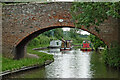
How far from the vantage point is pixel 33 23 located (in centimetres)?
1288

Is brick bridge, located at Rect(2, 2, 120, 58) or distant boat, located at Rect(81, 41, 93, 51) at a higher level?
brick bridge, located at Rect(2, 2, 120, 58)

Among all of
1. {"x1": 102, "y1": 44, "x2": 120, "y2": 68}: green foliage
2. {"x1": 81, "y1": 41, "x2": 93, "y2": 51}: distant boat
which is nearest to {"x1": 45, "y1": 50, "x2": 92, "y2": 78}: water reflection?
{"x1": 102, "y1": 44, "x2": 120, "y2": 68}: green foliage

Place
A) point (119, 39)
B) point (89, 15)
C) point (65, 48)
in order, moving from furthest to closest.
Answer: point (65, 48), point (119, 39), point (89, 15)

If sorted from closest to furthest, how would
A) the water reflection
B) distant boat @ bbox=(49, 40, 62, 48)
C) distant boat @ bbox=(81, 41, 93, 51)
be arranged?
the water reflection
distant boat @ bbox=(81, 41, 93, 51)
distant boat @ bbox=(49, 40, 62, 48)

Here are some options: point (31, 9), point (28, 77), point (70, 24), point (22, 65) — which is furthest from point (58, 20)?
point (28, 77)

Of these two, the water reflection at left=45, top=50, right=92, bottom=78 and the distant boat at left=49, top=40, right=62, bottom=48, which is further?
the distant boat at left=49, top=40, right=62, bottom=48

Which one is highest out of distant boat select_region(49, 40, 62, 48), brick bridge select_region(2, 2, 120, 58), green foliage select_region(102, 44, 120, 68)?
brick bridge select_region(2, 2, 120, 58)

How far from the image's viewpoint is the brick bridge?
12047 mm

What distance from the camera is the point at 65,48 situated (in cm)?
3238

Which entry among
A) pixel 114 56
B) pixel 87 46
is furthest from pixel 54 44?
pixel 114 56

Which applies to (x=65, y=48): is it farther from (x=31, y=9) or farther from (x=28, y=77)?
(x=28, y=77)

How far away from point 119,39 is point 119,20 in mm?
1101

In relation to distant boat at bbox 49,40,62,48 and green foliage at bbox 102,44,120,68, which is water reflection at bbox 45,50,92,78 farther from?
distant boat at bbox 49,40,62,48

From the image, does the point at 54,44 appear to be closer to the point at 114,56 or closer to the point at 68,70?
the point at 68,70
